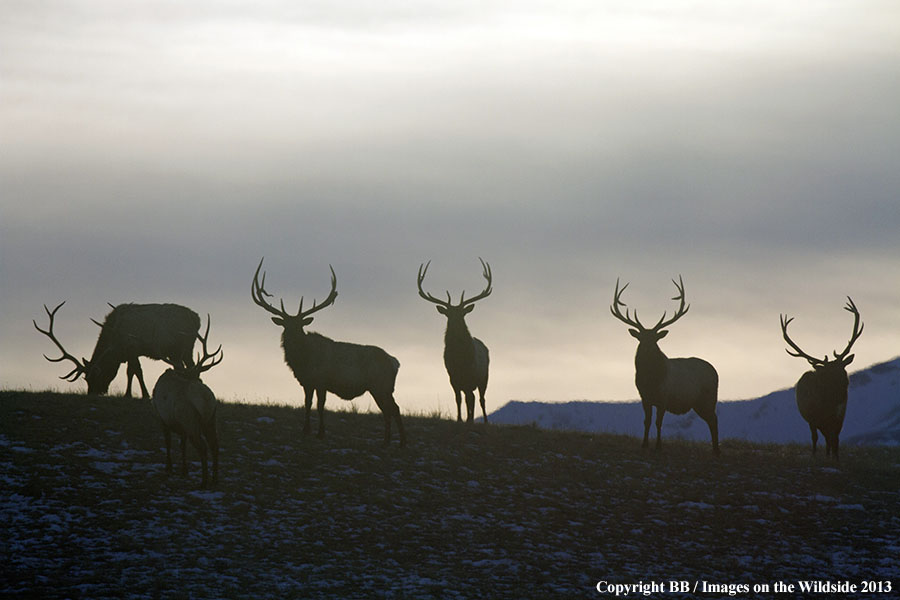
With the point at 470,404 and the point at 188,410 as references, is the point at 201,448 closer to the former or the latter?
the point at 188,410

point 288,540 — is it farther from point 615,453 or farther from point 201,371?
point 615,453

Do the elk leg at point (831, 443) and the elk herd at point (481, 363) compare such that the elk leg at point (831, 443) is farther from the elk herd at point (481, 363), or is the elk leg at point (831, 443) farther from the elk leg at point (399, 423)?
the elk leg at point (399, 423)

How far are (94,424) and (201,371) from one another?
363 cm

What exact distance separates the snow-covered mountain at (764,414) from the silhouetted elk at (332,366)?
410 feet

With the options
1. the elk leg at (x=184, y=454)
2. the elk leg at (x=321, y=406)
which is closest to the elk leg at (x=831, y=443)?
the elk leg at (x=321, y=406)

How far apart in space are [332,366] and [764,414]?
144534 mm

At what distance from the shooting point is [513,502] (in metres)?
17.9

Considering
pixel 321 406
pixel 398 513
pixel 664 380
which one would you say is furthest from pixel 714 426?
pixel 398 513

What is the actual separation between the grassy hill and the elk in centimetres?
103

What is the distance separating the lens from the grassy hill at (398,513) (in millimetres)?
13742

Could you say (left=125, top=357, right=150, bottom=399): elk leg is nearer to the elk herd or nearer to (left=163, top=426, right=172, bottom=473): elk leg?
the elk herd

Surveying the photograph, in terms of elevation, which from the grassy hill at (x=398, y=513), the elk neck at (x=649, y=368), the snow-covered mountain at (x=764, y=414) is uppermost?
the snow-covered mountain at (x=764, y=414)

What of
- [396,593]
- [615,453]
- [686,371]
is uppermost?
[686,371]

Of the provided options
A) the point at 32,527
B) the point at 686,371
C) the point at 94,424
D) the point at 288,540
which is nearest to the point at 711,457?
the point at 686,371
